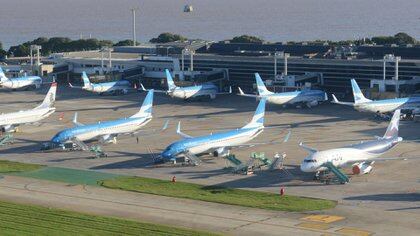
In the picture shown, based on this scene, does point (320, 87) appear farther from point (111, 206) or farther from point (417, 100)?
point (111, 206)

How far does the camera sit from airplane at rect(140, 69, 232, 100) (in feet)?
507

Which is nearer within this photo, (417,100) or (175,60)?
(417,100)

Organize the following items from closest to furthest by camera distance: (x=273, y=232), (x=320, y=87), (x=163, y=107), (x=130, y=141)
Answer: (x=273, y=232)
(x=130, y=141)
(x=163, y=107)
(x=320, y=87)

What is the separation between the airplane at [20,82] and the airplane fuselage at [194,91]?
38.0 m

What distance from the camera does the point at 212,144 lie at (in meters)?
103

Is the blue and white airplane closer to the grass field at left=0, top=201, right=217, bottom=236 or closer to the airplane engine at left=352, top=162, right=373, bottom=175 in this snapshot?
the airplane engine at left=352, top=162, right=373, bottom=175

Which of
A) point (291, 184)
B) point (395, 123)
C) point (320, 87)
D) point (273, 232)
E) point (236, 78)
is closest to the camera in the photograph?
point (273, 232)

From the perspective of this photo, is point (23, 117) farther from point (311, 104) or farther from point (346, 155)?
point (346, 155)

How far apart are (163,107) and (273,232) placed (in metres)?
81.7

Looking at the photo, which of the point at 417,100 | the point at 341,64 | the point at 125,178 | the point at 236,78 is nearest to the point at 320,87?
the point at 341,64

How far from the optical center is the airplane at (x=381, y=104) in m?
130

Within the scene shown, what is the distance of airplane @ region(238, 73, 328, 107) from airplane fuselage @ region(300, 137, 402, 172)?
4861 cm

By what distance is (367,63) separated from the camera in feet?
515

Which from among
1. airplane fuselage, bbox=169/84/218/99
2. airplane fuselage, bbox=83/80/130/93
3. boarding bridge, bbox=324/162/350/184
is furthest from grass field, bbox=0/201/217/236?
airplane fuselage, bbox=83/80/130/93
